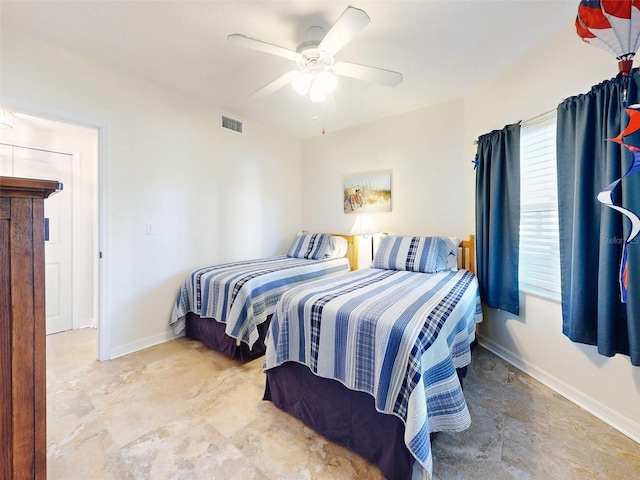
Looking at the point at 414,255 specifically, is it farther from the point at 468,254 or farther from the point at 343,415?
the point at 343,415

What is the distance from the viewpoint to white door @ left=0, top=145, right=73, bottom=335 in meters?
2.91

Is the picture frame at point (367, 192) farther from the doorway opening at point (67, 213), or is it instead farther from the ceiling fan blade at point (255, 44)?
the doorway opening at point (67, 213)

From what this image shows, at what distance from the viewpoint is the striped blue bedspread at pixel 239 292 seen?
7.55ft

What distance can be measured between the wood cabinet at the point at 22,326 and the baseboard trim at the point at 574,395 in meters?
2.65

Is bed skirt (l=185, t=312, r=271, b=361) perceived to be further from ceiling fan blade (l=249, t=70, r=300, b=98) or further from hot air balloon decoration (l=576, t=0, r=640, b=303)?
hot air balloon decoration (l=576, t=0, r=640, b=303)

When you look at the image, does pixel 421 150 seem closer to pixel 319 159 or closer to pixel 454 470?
pixel 319 159

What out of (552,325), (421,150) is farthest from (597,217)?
(421,150)

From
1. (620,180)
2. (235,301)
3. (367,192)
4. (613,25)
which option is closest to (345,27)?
(613,25)

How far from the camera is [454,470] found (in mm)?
1312

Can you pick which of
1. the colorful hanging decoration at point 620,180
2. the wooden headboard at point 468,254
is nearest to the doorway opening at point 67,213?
the wooden headboard at point 468,254

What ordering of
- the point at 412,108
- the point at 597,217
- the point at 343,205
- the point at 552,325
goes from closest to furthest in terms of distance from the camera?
the point at 597,217
the point at 552,325
the point at 412,108
the point at 343,205

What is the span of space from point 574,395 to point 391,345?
1.59m

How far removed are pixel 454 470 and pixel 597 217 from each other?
1625 mm

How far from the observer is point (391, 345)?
50.1 inches
